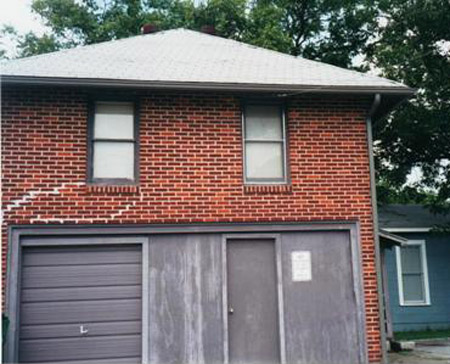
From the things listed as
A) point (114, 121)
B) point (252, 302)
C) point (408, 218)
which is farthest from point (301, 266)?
point (408, 218)

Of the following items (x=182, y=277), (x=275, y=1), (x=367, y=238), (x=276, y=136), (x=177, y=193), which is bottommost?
(x=182, y=277)

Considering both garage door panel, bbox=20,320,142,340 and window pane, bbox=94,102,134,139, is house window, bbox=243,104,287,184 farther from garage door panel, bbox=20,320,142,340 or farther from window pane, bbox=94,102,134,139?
garage door panel, bbox=20,320,142,340

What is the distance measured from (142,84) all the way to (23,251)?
134 inches

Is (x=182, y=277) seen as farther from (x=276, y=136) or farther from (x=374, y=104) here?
(x=374, y=104)

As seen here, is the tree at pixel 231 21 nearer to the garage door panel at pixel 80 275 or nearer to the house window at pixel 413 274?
the house window at pixel 413 274

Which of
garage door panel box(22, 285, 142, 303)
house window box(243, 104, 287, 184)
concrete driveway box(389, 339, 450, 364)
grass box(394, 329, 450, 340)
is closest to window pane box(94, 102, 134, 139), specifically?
house window box(243, 104, 287, 184)

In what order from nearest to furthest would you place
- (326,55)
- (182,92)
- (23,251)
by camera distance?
(23,251) → (182,92) → (326,55)

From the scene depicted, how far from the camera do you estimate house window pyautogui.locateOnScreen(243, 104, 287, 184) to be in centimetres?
1011

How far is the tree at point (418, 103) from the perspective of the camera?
1820 centimetres

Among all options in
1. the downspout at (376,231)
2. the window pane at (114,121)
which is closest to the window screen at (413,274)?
the downspout at (376,231)

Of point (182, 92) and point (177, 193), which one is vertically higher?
point (182, 92)

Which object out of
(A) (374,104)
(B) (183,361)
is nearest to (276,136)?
(A) (374,104)

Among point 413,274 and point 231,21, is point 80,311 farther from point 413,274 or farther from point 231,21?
point 231,21

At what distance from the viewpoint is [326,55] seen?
22891 millimetres
